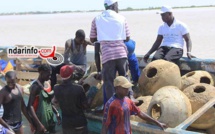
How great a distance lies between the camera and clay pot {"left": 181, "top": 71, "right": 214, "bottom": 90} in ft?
22.2

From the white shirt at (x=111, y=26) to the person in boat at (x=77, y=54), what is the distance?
5.34 feet

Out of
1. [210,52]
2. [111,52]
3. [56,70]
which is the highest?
[111,52]

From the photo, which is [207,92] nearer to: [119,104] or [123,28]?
[123,28]

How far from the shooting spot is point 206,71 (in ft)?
24.5

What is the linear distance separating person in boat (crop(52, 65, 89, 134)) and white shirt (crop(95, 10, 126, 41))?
71 cm

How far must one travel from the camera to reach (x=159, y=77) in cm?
663

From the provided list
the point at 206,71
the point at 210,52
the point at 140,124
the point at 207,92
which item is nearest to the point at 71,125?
the point at 140,124

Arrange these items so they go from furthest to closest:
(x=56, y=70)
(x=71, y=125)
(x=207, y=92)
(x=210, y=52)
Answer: (x=210, y=52)
(x=56, y=70)
(x=207, y=92)
(x=71, y=125)

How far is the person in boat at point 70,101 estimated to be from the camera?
5.39 m

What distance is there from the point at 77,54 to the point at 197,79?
7.63ft

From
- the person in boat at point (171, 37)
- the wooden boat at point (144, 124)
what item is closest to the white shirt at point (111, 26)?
the wooden boat at point (144, 124)

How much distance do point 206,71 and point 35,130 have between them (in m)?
3.47

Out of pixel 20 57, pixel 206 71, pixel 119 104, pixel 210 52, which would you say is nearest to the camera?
pixel 119 104

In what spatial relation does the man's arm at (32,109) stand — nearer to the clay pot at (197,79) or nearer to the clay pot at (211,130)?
the clay pot at (211,130)
